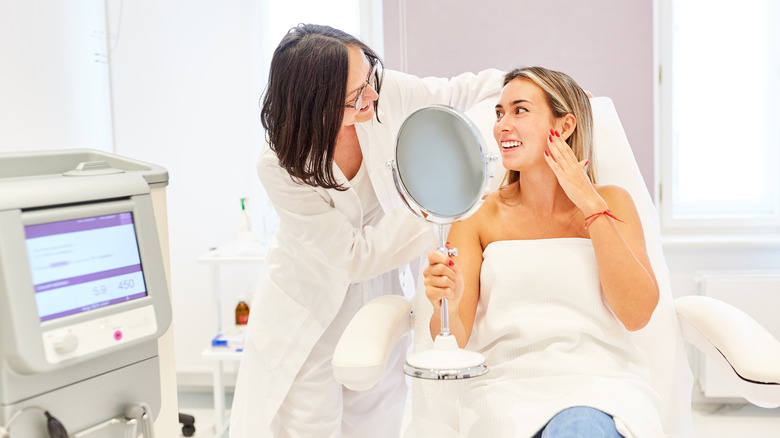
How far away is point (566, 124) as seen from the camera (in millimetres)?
1612

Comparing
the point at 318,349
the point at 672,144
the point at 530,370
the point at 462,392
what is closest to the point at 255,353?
the point at 318,349

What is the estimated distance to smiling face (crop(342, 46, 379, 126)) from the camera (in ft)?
5.00

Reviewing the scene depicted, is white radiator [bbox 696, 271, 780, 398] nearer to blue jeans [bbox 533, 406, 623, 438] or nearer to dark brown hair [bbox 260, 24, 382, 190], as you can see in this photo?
blue jeans [bbox 533, 406, 623, 438]

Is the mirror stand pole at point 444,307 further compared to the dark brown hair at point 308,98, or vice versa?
the dark brown hair at point 308,98

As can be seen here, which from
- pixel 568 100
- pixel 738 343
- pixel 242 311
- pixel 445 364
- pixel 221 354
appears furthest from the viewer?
pixel 242 311

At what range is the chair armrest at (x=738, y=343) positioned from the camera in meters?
1.32

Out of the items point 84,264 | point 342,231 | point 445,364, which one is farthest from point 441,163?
point 84,264

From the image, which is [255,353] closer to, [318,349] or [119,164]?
[318,349]

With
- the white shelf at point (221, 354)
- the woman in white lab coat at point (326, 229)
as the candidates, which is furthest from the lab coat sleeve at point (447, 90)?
the white shelf at point (221, 354)

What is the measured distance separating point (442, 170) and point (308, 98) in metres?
0.38

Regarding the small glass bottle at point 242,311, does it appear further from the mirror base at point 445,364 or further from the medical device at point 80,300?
the medical device at point 80,300

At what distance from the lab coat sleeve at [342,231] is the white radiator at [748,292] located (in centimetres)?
157

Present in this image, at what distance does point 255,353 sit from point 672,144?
1902 millimetres

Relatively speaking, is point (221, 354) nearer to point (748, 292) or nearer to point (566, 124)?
→ point (566, 124)
